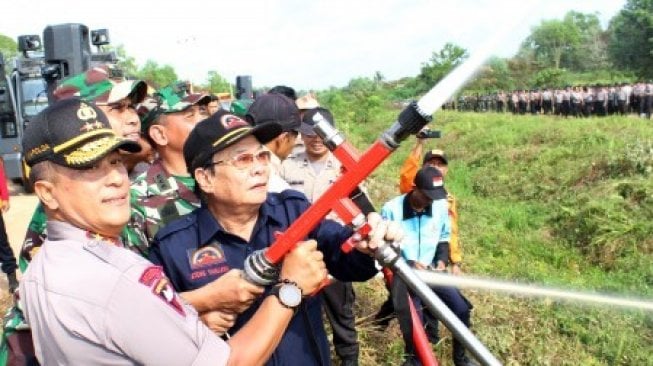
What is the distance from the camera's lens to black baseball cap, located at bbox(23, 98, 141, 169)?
5.30ft

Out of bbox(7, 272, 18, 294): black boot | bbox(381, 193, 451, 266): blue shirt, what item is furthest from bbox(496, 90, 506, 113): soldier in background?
bbox(381, 193, 451, 266): blue shirt

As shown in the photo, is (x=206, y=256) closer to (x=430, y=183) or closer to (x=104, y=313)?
(x=104, y=313)

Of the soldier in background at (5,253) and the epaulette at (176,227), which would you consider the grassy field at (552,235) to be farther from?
the epaulette at (176,227)

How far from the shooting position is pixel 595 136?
44.0 feet

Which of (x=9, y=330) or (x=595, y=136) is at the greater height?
(x=9, y=330)

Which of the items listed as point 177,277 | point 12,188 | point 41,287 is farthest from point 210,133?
point 12,188

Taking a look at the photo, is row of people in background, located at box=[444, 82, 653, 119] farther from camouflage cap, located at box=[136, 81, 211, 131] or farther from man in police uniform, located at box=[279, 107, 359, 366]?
camouflage cap, located at box=[136, 81, 211, 131]

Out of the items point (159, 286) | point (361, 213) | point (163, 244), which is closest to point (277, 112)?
point (163, 244)

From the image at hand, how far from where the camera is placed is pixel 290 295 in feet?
5.92

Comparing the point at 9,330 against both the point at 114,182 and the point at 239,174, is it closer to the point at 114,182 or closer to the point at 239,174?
the point at 114,182

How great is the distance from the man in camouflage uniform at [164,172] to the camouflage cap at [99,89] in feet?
0.53

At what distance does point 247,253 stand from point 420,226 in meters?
2.43

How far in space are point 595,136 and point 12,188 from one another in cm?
1379

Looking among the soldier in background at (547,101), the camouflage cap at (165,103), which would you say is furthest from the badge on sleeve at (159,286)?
the soldier in background at (547,101)
